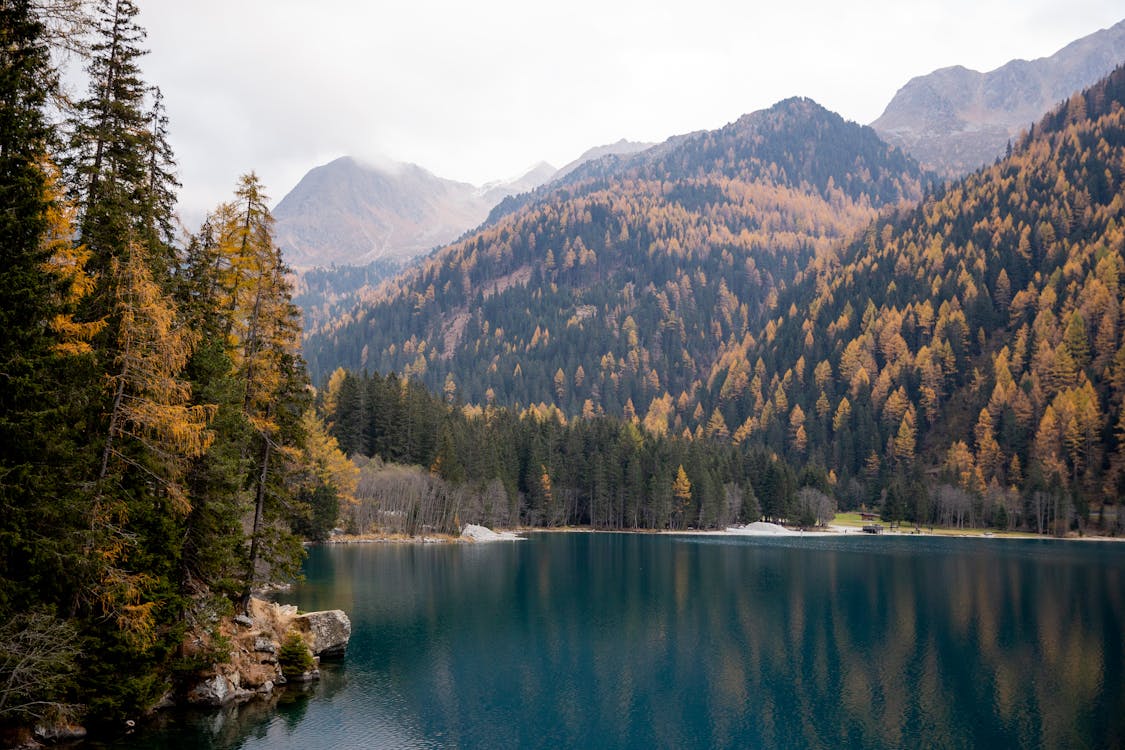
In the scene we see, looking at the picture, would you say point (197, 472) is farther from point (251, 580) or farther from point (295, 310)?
point (295, 310)

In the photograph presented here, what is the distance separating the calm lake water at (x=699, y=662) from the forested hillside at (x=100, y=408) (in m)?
5.24

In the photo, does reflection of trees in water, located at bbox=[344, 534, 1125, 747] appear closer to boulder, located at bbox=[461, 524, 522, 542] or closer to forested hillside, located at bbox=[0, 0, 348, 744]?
forested hillside, located at bbox=[0, 0, 348, 744]

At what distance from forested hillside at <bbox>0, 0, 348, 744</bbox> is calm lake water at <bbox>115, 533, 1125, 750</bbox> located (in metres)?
5.24

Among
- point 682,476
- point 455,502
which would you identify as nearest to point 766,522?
point 682,476

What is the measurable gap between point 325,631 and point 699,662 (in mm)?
21785

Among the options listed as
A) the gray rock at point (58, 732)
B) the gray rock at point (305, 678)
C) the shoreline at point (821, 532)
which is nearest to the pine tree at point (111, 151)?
the gray rock at point (58, 732)

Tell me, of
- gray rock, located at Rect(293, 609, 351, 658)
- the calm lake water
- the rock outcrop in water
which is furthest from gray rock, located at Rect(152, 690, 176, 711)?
gray rock, located at Rect(293, 609, 351, 658)

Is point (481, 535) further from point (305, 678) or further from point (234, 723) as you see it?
point (234, 723)

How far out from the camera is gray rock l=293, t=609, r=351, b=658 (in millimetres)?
39406

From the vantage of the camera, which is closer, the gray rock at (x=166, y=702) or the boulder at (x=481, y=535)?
the gray rock at (x=166, y=702)

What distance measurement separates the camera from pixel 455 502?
115 metres

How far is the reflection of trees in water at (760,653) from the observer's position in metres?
32.7

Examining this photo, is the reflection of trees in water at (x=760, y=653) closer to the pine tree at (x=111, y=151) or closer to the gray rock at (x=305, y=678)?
the gray rock at (x=305, y=678)

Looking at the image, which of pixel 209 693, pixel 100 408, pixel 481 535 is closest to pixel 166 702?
pixel 209 693
